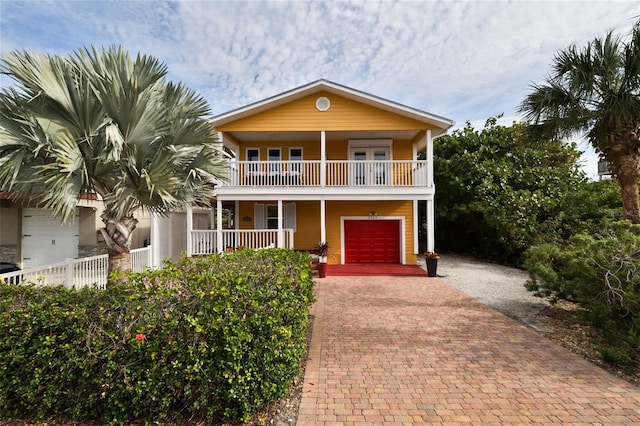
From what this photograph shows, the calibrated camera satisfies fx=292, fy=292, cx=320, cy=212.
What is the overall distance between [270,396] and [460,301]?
620cm

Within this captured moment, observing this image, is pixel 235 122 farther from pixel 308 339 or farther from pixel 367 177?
pixel 308 339

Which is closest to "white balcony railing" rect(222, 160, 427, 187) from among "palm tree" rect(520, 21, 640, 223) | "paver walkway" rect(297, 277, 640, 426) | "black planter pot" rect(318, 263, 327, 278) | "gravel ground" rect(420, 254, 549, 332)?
"black planter pot" rect(318, 263, 327, 278)

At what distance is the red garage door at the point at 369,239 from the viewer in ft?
44.0

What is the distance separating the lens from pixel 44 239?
12.0m

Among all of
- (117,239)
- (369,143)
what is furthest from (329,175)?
(117,239)

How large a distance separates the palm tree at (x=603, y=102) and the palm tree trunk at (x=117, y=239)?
10839 millimetres

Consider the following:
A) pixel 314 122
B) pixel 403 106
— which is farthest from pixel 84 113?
pixel 403 106

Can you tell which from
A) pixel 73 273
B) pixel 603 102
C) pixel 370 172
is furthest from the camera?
pixel 370 172

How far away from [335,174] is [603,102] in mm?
8173

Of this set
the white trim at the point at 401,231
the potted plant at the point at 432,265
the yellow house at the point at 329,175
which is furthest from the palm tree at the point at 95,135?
the potted plant at the point at 432,265

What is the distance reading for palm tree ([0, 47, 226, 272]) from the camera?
4.56m

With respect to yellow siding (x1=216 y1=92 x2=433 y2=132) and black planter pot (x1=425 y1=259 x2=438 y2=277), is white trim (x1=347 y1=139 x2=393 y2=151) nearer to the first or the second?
yellow siding (x1=216 y1=92 x2=433 y2=132)

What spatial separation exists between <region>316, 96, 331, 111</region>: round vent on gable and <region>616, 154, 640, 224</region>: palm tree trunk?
924cm

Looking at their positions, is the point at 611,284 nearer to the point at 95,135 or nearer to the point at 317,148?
the point at 95,135
